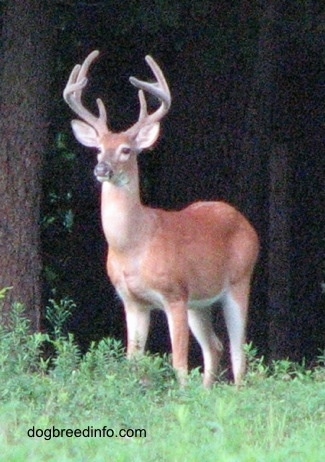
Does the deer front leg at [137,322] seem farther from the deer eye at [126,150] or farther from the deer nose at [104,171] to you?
the deer eye at [126,150]

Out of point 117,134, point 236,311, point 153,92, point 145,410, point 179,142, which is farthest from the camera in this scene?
point 179,142

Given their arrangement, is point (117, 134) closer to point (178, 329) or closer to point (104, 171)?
point (104, 171)

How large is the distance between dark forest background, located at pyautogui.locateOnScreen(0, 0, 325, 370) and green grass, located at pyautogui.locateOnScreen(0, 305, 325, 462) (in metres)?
2.33

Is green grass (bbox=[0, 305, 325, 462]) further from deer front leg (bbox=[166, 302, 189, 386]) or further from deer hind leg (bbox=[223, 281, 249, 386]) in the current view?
deer hind leg (bbox=[223, 281, 249, 386])

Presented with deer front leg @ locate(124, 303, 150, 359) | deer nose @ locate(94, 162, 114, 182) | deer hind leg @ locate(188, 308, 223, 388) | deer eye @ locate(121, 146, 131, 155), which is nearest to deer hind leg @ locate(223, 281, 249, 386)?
deer hind leg @ locate(188, 308, 223, 388)

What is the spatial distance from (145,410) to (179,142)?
6928 mm

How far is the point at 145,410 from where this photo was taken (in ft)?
30.8

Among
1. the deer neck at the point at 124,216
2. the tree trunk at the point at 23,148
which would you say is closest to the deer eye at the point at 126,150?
the deer neck at the point at 124,216

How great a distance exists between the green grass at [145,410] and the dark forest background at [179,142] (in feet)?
7.63

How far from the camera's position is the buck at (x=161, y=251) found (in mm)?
11953

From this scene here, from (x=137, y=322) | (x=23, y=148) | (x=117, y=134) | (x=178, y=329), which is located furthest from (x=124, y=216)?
(x=23, y=148)

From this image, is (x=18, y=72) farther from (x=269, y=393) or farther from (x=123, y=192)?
(x=269, y=393)

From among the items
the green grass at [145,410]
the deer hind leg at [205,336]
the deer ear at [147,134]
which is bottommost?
the deer hind leg at [205,336]

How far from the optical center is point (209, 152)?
16.0 meters
